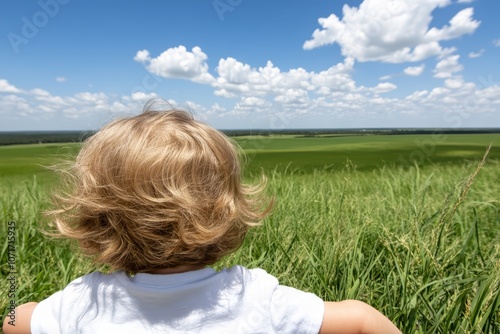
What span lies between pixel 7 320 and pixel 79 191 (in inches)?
17.1

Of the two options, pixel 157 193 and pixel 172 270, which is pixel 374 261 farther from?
pixel 157 193

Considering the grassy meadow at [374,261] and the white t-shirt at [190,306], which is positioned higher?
the white t-shirt at [190,306]

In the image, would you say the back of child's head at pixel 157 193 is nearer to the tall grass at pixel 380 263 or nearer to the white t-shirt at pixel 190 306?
the white t-shirt at pixel 190 306

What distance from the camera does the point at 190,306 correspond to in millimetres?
916

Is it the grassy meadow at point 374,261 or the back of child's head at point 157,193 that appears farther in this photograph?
the grassy meadow at point 374,261

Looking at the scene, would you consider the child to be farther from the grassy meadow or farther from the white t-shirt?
the grassy meadow

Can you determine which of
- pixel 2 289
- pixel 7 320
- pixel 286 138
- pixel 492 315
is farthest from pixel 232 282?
pixel 286 138

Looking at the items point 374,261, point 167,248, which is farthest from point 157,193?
point 374,261

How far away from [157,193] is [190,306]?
30cm

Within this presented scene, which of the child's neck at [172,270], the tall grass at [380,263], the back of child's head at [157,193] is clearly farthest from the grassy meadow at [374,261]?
the child's neck at [172,270]

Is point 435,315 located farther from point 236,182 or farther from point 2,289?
point 2,289

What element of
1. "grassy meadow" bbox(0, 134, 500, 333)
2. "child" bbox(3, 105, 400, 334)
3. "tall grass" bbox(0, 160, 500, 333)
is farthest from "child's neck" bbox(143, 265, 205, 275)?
"tall grass" bbox(0, 160, 500, 333)

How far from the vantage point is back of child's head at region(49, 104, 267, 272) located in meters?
0.99

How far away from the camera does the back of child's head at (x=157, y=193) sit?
0.99 m
